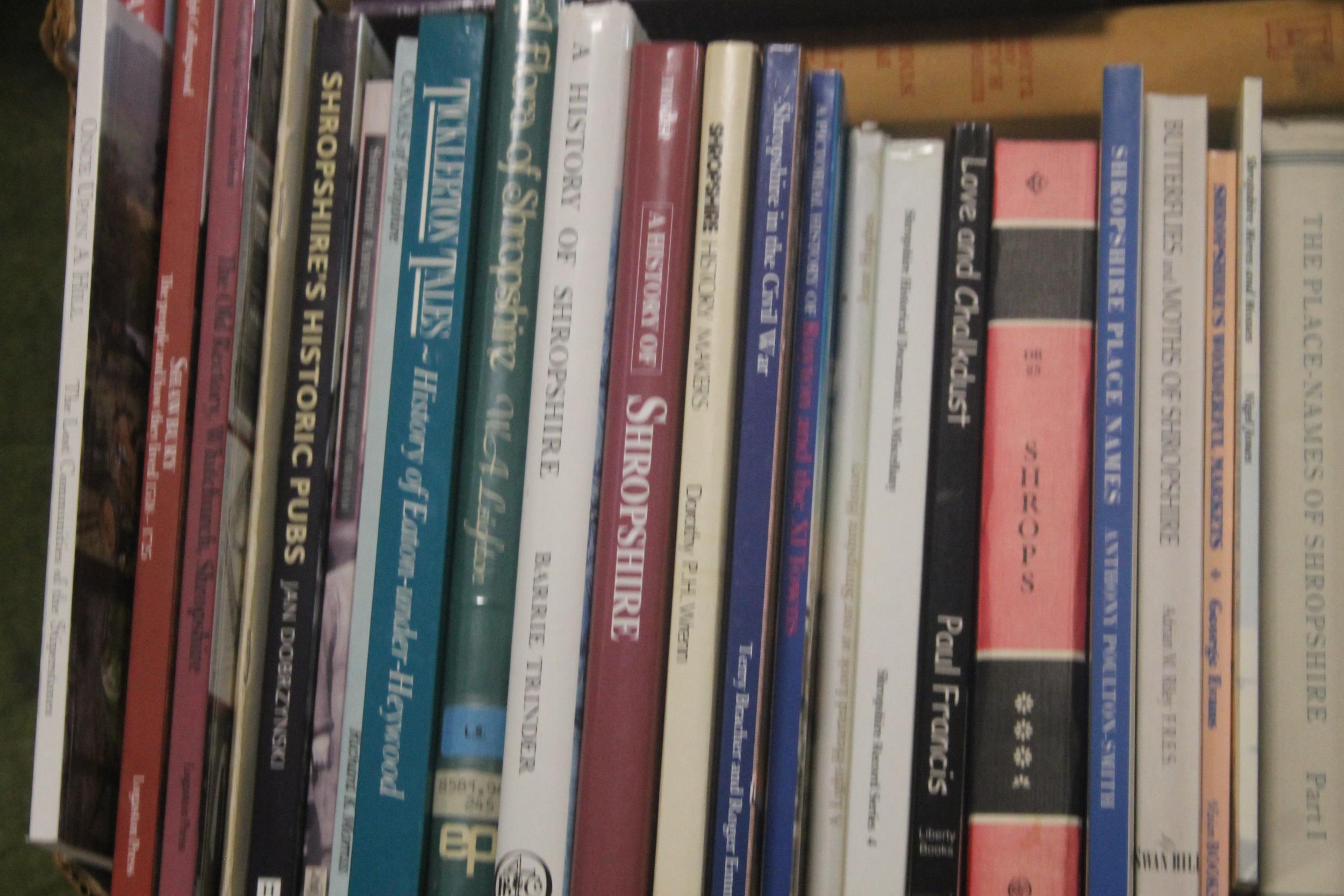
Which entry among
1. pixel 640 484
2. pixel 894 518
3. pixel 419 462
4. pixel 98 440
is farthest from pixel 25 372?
pixel 894 518

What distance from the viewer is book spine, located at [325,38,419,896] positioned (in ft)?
1.90

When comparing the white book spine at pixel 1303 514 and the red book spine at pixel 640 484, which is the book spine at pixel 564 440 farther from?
the white book spine at pixel 1303 514

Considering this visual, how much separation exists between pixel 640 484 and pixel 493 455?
0.08 metres

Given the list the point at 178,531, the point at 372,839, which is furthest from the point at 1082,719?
the point at 178,531

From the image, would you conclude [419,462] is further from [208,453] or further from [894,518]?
[894,518]

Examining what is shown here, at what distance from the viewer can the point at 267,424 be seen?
594 millimetres

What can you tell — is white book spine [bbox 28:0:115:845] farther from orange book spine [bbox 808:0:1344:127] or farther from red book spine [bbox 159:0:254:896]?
orange book spine [bbox 808:0:1344:127]

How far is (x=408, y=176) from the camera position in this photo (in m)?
0.61

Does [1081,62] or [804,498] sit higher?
[1081,62]

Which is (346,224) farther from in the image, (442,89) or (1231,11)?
(1231,11)

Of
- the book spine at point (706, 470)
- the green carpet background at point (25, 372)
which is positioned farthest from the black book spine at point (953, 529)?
the green carpet background at point (25, 372)

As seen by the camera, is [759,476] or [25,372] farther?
[25,372]

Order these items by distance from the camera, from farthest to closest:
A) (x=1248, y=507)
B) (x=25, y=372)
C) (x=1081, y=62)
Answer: (x=25, y=372) → (x=1081, y=62) → (x=1248, y=507)

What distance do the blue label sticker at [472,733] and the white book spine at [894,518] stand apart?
0.62 feet
